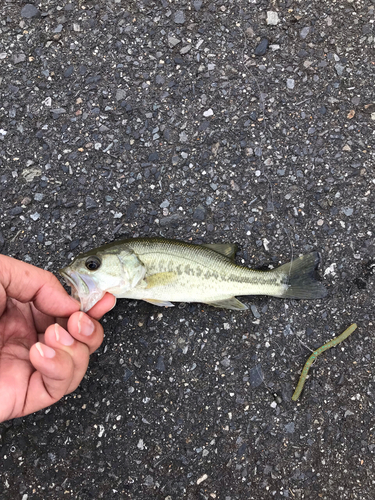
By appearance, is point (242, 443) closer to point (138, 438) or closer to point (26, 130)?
point (138, 438)

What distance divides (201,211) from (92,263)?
127 cm

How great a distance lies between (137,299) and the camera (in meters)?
3.82

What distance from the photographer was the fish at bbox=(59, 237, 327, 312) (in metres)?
3.33

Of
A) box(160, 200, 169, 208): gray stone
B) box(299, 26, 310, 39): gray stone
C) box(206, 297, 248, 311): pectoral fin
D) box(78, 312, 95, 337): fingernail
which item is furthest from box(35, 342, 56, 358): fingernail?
box(299, 26, 310, 39): gray stone

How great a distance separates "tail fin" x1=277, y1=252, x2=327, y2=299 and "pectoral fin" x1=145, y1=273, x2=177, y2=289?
1.08 m

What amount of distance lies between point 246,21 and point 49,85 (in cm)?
226

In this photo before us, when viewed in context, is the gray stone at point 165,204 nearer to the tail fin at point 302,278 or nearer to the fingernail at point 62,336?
the tail fin at point 302,278

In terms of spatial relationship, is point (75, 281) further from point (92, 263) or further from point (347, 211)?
point (347, 211)

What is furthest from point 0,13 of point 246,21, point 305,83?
point 305,83

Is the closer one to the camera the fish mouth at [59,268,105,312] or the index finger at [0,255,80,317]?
the index finger at [0,255,80,317]

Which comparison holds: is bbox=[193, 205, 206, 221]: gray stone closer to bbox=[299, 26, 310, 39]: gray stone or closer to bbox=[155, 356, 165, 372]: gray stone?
bbox=[155, 356, 165, 372]: gray stone

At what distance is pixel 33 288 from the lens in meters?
3.07

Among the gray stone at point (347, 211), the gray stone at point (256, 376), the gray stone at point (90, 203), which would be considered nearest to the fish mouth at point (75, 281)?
the gray stone at point (90, 203)

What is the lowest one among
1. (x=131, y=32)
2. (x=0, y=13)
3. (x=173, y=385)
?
(x=173, y=385)
